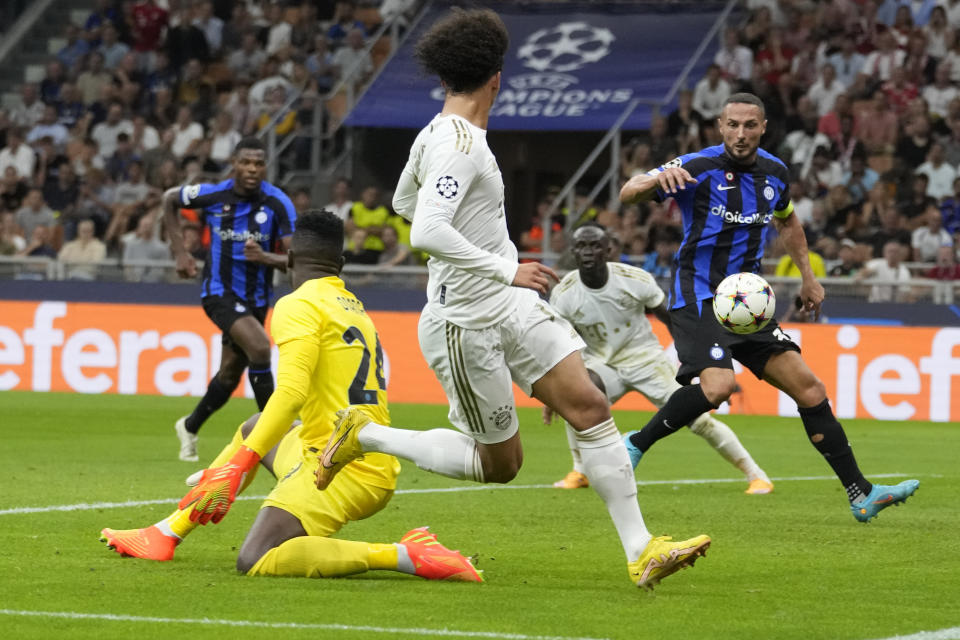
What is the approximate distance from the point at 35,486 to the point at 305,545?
419 centimetres

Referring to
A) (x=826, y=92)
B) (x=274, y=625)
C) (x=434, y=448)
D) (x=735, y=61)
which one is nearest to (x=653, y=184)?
(x=434, y=448)

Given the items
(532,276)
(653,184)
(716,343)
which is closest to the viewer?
(532,276)

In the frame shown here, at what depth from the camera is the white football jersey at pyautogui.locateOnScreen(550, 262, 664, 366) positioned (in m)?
11.3

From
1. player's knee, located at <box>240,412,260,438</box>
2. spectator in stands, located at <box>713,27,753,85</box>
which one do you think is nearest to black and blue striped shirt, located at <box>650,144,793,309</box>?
player's knee, located at <box>240,412,260,438</box>

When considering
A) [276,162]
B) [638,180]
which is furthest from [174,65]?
[638,180]

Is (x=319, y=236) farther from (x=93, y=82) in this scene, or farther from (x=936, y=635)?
(x=93, y=82)

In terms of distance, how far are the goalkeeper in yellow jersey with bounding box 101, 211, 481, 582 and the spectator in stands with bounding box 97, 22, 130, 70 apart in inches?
852

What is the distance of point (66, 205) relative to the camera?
80.9 feet

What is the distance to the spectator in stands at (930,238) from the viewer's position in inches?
754

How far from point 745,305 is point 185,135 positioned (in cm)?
1785

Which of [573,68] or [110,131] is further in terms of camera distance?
[110,131]

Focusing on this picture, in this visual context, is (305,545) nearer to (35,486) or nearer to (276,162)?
(35,486)

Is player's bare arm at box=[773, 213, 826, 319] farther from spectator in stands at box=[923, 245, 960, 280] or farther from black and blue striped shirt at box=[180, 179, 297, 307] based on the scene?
spectator in stands at box=[923, 245, 960, 280]

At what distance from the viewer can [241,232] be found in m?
12.4
